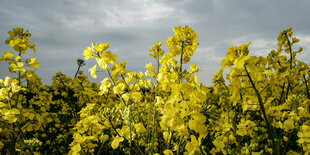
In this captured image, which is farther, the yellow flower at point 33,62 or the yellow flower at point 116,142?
the yellow flower at point 33,62

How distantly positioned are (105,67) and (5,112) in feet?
4.11

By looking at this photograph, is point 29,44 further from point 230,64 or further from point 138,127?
point 230,64

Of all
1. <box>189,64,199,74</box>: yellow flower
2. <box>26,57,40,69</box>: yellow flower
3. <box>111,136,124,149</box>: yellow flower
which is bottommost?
<box>111,136,124,149</box>: yellow flower

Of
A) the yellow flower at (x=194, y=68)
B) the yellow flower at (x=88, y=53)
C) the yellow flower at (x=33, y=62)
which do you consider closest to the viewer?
the yellow flower at (x=194, y=68)

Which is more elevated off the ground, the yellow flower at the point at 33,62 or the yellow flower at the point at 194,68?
the yellow flower at the point at 33,62

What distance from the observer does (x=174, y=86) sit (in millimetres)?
1718

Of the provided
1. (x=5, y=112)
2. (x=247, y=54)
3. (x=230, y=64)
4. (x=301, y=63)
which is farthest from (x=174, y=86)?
(x=301, y=63)

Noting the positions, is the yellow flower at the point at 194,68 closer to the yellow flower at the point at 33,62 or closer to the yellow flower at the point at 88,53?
the yellow flower at the point at 88,53

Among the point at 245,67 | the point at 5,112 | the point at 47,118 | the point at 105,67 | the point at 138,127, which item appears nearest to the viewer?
the point at 245,67

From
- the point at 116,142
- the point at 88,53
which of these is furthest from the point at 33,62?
the point at 116,142

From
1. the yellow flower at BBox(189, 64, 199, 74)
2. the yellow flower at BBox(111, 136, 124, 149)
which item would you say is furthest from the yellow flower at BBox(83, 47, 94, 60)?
the yellow flower at BBox(189, 64, 199, 74)

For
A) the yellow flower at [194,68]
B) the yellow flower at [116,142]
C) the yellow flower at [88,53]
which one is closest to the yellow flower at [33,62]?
the yellow flower at [88,53]

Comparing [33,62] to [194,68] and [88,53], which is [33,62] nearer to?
[88,53]

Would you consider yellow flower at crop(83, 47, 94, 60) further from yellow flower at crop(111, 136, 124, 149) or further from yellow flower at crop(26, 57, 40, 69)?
yellow flower at crop(26, 57, 40, 69)
